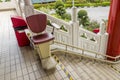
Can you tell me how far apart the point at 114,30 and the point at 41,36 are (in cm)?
241

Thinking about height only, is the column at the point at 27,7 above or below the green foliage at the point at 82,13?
above

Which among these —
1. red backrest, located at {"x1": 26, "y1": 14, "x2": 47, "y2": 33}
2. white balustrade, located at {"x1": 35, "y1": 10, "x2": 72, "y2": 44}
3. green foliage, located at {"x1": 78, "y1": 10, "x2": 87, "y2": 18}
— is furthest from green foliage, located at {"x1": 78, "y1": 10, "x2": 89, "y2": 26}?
red backrest, located at {"x1": 26, "y1": 14, "x2": 47, "y2": 33}

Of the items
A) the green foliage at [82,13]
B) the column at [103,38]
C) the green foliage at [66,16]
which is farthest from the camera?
the green foliage at [82,13]

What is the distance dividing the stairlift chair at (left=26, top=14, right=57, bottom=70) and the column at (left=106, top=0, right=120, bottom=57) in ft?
6.99

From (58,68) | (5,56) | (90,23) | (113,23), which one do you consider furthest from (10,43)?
(90,23)

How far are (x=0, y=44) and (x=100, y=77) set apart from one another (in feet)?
10.4

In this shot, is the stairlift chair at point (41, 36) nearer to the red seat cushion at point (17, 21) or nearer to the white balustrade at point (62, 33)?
the white balustrade at point (62, 33)

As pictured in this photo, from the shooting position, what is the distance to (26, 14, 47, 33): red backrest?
8.09 ft

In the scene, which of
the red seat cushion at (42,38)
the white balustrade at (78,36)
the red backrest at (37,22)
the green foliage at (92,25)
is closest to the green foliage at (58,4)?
the green foliage at (92,25)

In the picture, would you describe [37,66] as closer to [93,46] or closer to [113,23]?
[93,46]

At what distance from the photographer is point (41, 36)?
2.51m

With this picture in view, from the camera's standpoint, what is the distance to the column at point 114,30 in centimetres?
336

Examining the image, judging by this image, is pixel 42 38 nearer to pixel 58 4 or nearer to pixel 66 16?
pixel 66 16

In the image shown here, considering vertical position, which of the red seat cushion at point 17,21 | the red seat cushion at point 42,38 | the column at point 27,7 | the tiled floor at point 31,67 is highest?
the column at point 27,7
